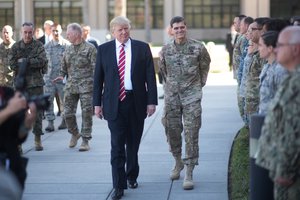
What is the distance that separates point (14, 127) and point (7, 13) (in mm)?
58324

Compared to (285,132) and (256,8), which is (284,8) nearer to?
(256,8)

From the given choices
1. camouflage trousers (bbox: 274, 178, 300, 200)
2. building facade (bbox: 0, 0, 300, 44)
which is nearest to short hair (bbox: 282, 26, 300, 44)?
camouflage trousers (bbox: 274, 178, 300, 200)

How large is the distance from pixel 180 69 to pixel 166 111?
545 mm

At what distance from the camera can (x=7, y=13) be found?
61688 mm

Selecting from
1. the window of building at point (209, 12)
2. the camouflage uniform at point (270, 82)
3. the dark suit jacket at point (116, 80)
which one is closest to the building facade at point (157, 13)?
the window of building at point (209, 12)

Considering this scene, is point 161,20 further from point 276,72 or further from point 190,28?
point 276,72

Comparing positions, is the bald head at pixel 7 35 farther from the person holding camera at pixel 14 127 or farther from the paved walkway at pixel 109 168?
the person holding camera at pixel 14 127

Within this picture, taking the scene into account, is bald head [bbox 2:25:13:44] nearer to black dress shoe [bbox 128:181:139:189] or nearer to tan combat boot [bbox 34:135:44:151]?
tan combat boot [bbox 34:135:44:151]

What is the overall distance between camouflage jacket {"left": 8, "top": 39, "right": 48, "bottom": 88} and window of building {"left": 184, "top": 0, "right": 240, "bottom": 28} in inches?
2032

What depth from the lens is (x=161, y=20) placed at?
61188mm

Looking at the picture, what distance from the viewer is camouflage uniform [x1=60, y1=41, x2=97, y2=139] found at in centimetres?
1113

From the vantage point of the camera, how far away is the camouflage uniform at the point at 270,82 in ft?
20.6

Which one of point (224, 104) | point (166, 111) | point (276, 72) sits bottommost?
point (224, 104)

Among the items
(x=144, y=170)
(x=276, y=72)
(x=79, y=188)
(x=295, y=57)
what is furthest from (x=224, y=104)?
(x=295, y=57)
